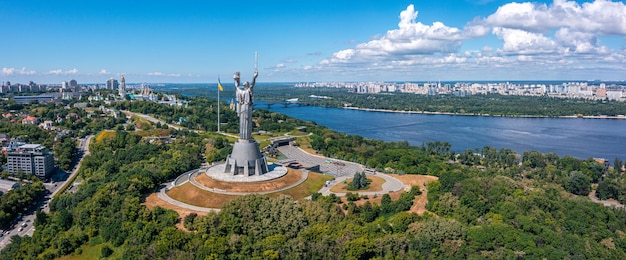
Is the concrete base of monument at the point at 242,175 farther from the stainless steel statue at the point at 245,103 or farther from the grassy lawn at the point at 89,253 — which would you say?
the grassy lawn at the point at 89,253

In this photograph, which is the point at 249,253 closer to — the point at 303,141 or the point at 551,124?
the point at 303,141

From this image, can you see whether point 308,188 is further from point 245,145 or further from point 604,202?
point 604,202

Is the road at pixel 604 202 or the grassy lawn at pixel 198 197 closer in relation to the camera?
the grassy lawn at pixel 198 197

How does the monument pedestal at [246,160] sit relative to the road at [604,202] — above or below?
above

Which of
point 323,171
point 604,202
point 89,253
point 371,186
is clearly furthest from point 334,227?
point 604,202

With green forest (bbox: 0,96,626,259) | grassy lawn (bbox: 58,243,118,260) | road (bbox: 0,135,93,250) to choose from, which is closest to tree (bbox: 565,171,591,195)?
green forest (bbox: 0,96,626,259)

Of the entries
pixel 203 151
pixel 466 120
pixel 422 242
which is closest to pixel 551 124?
pixel 466 120

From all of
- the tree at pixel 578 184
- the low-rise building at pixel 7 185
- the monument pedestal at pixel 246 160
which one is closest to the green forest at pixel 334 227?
the monument pedestal at pixel 246 160
